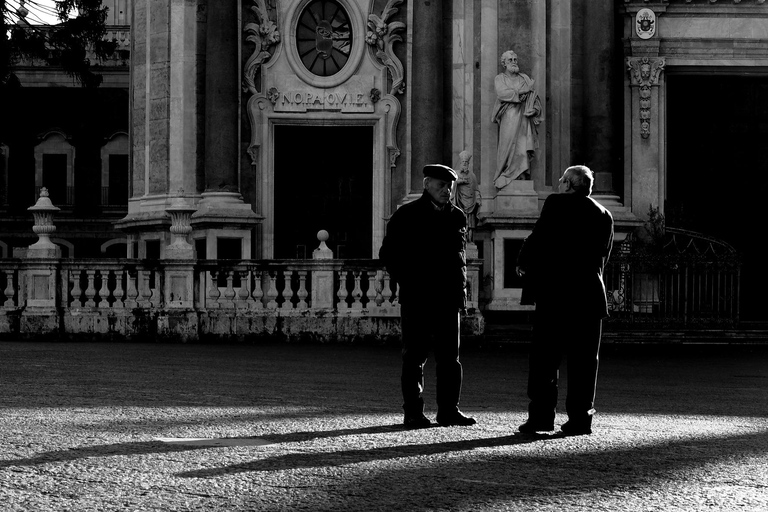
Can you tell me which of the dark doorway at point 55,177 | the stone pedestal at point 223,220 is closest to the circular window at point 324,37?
the stone pedestal at point 223,220

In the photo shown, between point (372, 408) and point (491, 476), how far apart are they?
3688 mm

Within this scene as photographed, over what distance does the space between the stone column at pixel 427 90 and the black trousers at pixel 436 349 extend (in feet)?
51.1

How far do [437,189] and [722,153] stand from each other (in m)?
19.3

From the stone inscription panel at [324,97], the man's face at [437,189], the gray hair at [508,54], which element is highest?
the gray hair at [508,54]

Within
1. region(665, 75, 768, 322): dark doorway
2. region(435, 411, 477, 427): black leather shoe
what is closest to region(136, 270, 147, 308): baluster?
region(665, 75, 768, 322): dark doorway

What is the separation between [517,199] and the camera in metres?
25.0

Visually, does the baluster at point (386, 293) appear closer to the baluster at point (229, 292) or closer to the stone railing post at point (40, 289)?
the baluster at point (229, 292)

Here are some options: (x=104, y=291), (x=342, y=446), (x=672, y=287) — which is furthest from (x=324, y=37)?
(x=342, y=446)

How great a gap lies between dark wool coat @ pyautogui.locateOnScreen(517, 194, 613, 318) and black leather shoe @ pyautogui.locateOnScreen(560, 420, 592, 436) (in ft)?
2.65

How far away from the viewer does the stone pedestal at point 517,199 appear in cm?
2492

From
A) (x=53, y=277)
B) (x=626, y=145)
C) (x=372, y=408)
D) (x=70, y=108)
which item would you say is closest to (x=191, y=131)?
(x=53, y=277)

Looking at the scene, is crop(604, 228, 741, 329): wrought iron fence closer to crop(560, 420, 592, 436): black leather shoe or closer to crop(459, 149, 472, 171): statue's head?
crop(459, 149, 472, 171): statue's head

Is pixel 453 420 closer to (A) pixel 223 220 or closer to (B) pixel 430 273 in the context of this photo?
(B) pixel 430 273

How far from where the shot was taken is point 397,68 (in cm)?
2686
